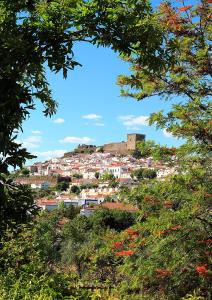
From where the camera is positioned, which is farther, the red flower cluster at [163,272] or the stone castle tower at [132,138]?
the stone castle tower at [132,138]

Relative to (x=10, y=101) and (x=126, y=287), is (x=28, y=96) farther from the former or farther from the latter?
(x=126, y=287)

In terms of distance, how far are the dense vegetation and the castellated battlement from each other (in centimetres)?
13803

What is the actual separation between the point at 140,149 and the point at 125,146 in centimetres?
15327

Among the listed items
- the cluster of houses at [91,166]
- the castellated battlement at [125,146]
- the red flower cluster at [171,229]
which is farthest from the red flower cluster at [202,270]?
the castellated battlement at [125,146]

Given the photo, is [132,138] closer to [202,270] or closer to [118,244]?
[118,244]

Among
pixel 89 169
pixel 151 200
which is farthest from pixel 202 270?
pixel 89 169

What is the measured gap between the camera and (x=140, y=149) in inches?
360

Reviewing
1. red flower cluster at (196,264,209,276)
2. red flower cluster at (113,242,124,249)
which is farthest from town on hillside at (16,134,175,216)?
red flower cluster at (196,264,209,276)

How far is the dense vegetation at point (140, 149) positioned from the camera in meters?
2.55

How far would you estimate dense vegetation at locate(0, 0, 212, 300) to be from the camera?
8.37ft

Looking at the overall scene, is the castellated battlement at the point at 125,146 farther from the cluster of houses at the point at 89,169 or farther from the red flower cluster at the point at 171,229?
the red flower cluster at the point at 171,229

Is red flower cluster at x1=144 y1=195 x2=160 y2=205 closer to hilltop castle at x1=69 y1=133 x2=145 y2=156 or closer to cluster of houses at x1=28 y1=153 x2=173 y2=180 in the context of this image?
cluster of houses at x1=28 y1=153 x2=173 y2=180

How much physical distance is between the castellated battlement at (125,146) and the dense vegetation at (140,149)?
13803cm

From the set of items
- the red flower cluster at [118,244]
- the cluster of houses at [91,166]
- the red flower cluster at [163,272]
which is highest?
the cluster of houses at [91,166]
